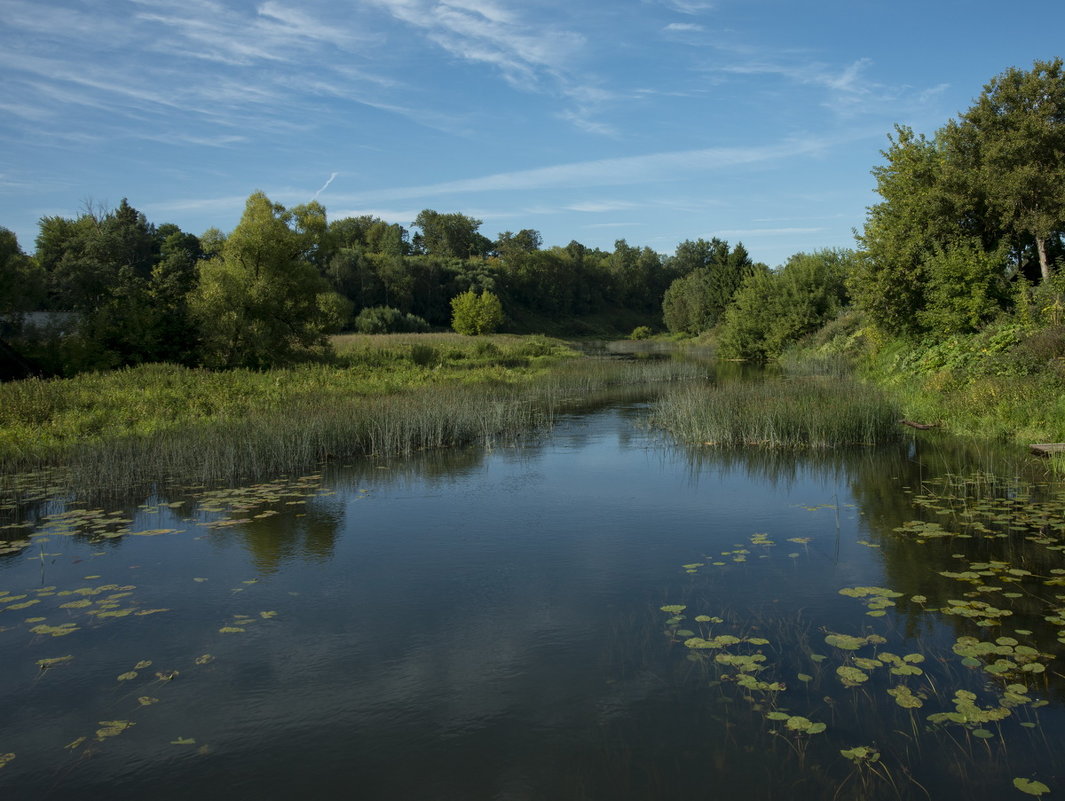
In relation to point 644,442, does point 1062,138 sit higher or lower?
higher

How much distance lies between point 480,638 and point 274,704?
1.66 m

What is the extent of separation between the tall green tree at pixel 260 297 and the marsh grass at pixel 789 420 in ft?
52.4

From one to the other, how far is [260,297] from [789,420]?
19823 mm

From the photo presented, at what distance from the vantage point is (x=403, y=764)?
4.47 meters

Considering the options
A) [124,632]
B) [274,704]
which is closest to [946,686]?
[274,704]

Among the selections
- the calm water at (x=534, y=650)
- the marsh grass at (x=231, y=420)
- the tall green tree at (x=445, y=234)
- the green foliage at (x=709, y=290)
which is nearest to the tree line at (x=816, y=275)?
the marsh grass at (x=231, y=420)

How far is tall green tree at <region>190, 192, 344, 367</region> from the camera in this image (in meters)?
25.4

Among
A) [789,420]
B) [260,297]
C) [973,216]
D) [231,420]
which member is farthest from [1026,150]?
[260,297]

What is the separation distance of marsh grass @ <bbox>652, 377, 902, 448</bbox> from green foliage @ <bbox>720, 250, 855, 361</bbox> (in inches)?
877

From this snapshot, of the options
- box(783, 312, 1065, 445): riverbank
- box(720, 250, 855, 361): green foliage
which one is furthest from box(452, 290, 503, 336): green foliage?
box(783, 312, 1065, 445): riverbank

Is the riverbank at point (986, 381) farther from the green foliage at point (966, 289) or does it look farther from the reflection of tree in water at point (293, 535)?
the reflection of tree in water at point (293, 535)

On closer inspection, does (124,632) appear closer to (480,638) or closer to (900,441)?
(480,638)

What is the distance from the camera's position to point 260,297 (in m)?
27.0

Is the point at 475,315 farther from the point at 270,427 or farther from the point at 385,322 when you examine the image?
the point at 270,427
